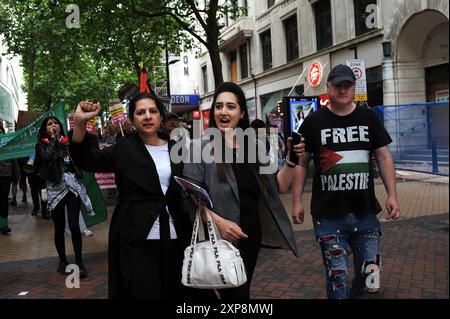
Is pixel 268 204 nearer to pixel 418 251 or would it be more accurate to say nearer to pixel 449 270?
pixel 449 270

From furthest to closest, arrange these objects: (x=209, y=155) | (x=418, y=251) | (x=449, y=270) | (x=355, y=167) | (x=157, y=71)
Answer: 1. (x=157, y=71)
2. (x=418, y=251)
3. (x=355, y=167)
4. (x=209, y=155)
5. (x=449, y=270)

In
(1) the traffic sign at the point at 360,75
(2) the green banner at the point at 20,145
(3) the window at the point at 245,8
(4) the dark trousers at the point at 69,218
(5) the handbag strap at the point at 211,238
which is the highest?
(3) the window at the point at 245,8

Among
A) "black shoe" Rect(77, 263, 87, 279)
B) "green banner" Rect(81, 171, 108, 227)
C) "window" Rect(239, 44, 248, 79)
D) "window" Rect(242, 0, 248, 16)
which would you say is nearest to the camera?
"black shoe" Rect(77, 263, 87, 279)

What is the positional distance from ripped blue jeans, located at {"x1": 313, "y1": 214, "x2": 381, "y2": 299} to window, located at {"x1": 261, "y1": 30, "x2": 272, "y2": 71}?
22318mm

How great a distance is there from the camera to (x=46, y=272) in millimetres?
5457

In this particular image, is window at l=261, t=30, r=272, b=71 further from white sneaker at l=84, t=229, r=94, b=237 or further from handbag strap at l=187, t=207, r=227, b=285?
handbag strap at l=187, t=207, r=227, b=285

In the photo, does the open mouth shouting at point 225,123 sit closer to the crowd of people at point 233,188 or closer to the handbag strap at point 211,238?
the crowd of people at point 233,188

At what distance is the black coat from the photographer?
262 centimetres

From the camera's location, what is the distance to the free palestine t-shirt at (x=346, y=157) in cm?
297

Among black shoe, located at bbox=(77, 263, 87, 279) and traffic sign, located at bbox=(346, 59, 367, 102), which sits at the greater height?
traffic sign, located at bbox=(346, 59, 367, 102)

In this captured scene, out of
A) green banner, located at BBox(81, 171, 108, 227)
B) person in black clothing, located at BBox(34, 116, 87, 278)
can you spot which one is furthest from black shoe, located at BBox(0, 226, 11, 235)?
person in black clothing, located at BBox(34, 116, 87, 278)

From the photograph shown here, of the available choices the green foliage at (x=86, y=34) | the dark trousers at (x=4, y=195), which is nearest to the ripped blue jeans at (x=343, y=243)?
the dark trousers at (x=4, y=195)
